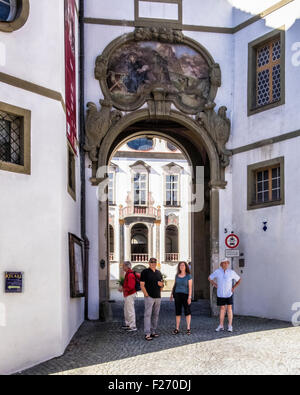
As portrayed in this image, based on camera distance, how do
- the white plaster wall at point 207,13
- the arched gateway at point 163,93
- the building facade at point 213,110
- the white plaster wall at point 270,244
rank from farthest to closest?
the white plaster wall at point 207,13 → the arched gateway at point 163,93 → the building facade at point 213,110 → the white plaster wall at point 270,244

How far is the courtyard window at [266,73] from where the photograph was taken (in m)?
15.5

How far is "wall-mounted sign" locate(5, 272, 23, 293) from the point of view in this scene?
355 inches

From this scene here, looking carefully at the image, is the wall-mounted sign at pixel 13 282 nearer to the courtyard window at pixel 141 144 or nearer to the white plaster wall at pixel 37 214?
the white plaster wall at pixel 37 214

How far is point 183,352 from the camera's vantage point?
405 inches

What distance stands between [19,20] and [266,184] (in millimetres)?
8554

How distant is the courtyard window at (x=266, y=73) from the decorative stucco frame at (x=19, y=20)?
7.70 metres

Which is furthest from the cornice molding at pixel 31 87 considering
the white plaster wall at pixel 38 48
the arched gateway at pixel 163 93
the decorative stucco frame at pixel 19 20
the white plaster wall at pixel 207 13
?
the white plaster wall at pixel 207 13

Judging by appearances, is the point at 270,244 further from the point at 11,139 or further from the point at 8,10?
the point at 8,10

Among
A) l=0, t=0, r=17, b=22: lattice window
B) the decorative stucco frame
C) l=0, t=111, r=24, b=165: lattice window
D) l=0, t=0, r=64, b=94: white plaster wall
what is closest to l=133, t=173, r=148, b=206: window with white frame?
l=0, t=0, r=64, b=94: white plaster wall

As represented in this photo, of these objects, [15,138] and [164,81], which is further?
[164,81]

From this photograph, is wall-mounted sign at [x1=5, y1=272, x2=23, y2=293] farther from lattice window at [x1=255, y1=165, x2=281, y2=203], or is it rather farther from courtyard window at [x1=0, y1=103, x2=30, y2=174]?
lattice window at [x1=255, y1=165, x2=281, y2=203]

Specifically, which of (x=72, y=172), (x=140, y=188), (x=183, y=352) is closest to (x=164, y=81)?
(x=72, y=172)

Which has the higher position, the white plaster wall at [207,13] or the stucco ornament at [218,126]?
the white plaster wall at [207,13]
